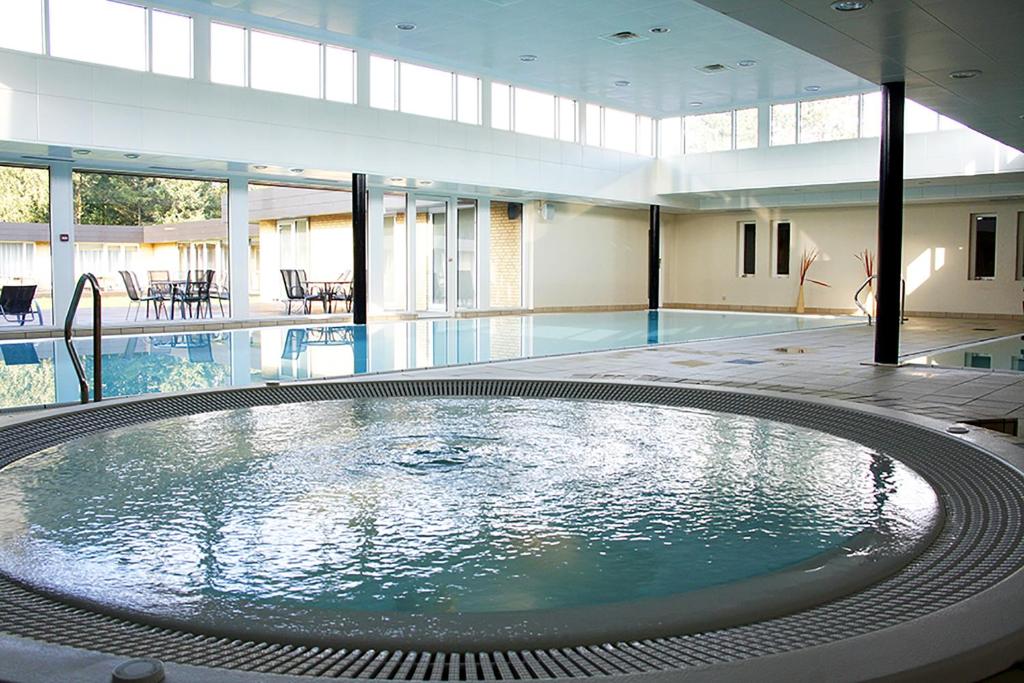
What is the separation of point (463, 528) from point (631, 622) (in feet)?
3.53

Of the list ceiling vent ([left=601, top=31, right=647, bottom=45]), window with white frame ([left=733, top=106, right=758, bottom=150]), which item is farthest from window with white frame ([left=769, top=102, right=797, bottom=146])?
ceiling vent ([left=601, top=31, right=647, bottom=45])

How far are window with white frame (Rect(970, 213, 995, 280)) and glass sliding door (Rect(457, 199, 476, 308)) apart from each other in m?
10.1

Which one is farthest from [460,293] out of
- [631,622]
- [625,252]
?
[631,622]

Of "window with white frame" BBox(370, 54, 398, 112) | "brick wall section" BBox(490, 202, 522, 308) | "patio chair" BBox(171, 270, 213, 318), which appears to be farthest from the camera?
"brick wall section" BBox(490, 202, 522, 308)

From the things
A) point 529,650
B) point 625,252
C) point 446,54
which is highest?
point 446,54

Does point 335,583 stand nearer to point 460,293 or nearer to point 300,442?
point 300,442

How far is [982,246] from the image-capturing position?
1797 cm

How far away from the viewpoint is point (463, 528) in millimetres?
3428

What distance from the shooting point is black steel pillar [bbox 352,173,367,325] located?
1423cm

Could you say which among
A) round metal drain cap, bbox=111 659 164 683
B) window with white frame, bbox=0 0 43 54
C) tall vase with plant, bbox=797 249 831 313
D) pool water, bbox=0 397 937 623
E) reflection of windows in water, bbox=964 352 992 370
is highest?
window with white frame, bbox=0 0 43 54

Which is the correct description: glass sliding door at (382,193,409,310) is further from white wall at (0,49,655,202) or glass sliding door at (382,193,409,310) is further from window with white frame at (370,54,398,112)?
window with white frame at (370,54,398,112)

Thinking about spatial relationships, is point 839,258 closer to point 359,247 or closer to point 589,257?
point 589,257

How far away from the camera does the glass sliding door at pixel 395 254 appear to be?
17641 mm

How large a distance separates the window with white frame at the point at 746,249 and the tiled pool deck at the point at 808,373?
32.5 feet
